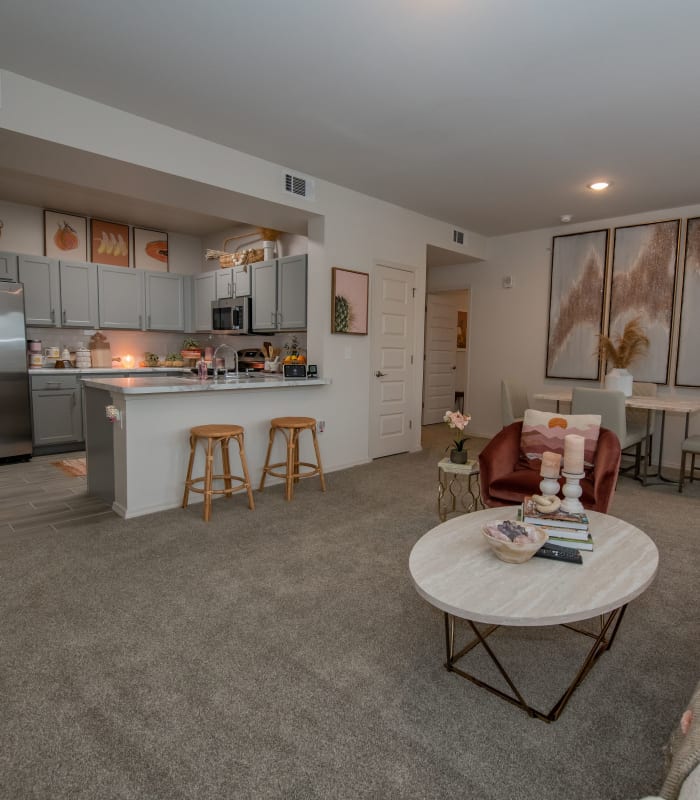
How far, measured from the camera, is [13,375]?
5074mm

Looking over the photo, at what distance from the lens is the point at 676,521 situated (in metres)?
3.65

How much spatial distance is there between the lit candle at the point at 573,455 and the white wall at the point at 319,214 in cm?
287

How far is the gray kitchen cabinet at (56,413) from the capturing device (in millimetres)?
5422

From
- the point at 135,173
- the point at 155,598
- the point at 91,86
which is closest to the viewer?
the point at 155,598

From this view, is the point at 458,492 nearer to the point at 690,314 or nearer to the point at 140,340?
the point at 690,314

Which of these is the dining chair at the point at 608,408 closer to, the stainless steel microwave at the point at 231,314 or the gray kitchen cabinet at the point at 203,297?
Result: the stainless steel microwave at the point at 231,314

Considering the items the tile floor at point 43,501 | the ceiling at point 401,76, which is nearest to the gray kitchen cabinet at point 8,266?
the tile floor at point 43,501

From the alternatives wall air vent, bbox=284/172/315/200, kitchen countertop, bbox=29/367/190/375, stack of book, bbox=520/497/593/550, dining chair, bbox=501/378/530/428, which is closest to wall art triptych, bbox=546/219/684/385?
dining chair, bbox=501/378/530/428

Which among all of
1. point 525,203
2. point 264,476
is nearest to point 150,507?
point 264,476

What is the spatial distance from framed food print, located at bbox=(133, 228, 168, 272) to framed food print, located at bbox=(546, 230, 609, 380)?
203 inches

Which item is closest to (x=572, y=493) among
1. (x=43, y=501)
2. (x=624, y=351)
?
(x=624, y=351)

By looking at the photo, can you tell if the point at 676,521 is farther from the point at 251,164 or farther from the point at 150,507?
the point at 251,164

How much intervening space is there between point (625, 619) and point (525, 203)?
4.13m

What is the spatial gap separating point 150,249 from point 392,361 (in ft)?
12.6
